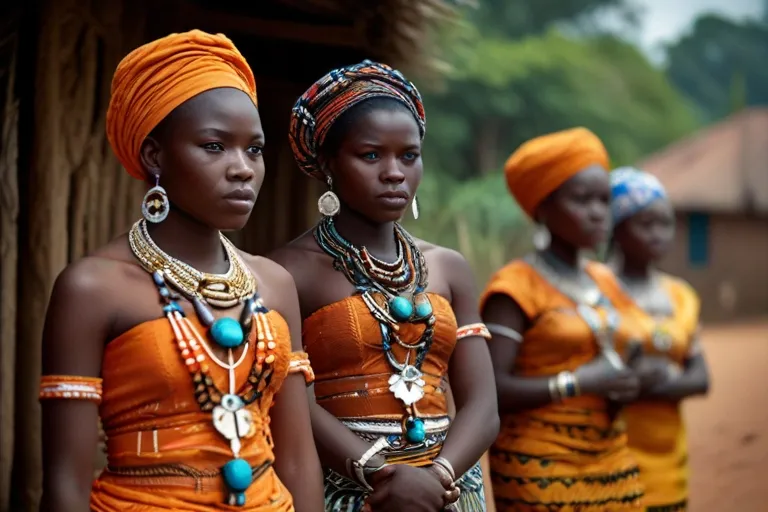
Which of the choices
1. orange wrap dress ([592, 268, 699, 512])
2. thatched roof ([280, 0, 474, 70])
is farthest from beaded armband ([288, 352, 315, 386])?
orange wrap dress ([592, 268, 699, 512])

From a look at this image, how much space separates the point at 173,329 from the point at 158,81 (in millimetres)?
634

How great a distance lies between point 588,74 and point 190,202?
96.1ft

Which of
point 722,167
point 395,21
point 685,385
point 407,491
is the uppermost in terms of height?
point 722,167

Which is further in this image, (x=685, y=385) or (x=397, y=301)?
(x=685, y=385)

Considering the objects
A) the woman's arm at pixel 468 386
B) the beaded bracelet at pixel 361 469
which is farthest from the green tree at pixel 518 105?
the beaded bracelet at pixel 361 469

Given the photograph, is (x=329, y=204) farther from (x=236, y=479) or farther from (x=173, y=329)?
(x=236, y=479)

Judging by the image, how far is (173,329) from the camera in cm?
258

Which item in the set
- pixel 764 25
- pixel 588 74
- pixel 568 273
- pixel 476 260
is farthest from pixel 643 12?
pixel 568 273

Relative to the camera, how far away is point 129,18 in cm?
488

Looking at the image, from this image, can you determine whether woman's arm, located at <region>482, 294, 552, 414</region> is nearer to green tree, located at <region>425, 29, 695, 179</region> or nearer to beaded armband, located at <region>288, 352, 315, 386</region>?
beaded armband, located at <region>288, 352, 315, 386</region>

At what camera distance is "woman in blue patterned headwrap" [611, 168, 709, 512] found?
5.16m

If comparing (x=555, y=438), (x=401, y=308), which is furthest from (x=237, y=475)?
(x=555, y=438)

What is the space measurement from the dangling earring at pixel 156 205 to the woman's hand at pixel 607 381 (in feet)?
7.68

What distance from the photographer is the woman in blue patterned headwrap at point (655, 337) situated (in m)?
5.16
